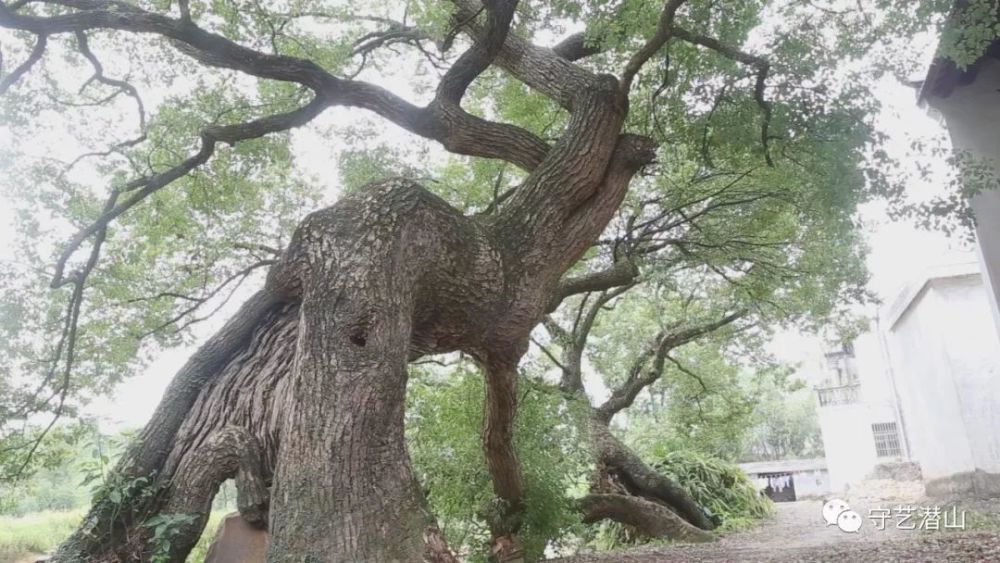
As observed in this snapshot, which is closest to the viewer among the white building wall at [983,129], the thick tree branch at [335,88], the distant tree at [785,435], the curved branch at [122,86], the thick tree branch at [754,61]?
the thick tree branch at [335,88]

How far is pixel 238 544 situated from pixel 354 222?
157 centimetres

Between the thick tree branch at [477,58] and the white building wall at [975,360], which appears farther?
the white building wall at [975,360]

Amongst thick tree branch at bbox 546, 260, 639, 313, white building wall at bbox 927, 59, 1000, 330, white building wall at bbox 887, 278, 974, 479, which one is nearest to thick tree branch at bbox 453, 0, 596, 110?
thick tree branch at bbox 546, 260, 639, 313

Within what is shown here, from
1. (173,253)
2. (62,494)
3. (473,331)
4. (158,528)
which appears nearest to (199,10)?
(173,253)

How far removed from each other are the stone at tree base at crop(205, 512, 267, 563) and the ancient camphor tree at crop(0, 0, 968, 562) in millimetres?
97

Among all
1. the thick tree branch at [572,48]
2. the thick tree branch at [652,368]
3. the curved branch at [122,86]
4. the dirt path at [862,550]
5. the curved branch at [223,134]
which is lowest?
the dirt path at [862,550]

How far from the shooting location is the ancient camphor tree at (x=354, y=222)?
279 cm

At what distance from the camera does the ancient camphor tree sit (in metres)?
2.79

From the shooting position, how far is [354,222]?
3207 mm

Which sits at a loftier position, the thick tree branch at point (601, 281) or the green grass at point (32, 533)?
the thick tree branch at point (601, 281)

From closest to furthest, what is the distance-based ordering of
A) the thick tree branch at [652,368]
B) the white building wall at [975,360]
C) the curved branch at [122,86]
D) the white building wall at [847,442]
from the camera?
the curved branch at [122,86], the white building wall at [975,360], the thick tree branch at [652,368], the white building wall at [847,442]

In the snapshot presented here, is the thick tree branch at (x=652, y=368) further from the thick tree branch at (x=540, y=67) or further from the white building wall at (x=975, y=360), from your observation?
the thick tree branch at (x=540, y=67)

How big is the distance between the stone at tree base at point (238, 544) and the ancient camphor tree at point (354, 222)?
0.32 feet

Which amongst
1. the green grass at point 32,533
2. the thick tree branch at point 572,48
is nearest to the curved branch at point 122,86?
the thick tree branch at point 572,48
